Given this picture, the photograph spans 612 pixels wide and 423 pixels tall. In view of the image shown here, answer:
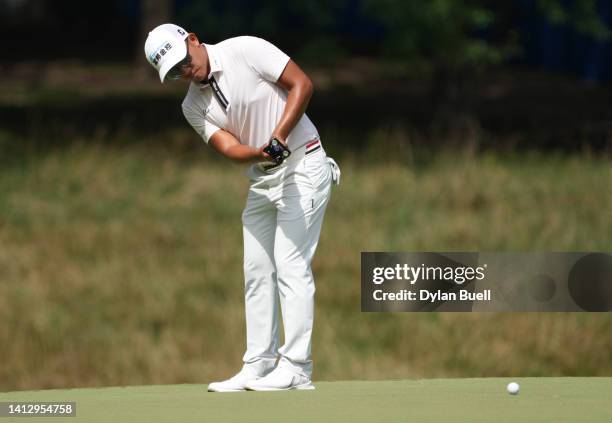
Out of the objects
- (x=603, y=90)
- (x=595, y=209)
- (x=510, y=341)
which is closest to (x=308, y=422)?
(x=510, y=341)

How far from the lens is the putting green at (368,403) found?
771 centimetres

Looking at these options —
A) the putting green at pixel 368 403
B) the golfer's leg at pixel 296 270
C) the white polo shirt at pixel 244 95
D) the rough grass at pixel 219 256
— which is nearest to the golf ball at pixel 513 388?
the putting green at pixel 368 403

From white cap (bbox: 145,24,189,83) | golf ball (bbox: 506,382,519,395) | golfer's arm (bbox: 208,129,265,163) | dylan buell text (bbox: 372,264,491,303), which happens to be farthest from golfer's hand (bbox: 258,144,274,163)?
golf ball (bbox: 506,382,519,395)

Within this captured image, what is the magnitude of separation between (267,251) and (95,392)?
1354 millimetres

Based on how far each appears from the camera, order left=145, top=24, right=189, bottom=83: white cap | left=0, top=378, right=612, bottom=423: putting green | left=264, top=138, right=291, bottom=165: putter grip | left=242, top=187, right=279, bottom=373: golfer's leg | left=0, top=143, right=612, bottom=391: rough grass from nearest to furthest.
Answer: left=0, top=378, right=612, bottom=423: putting green → left=264, top=138, right=291, bottom=165: putter grip → left=145, top=24, right=189, bottom=83: white cap → left=242, top=187, right=279, bottom=373: golfer's leg → left=0, top=143, right=612, bottom=391: rough grass

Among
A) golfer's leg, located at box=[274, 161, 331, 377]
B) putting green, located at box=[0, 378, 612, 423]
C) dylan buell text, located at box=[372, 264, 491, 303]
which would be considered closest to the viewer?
putting green, located at box=[0, 378, 612, 423]

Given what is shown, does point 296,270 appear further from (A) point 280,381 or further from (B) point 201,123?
(B) point 201,123

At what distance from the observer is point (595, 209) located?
1806cm

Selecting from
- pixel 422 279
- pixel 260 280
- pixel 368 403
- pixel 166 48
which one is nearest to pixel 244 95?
pixel 166 48

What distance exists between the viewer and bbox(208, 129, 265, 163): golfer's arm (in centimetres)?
833

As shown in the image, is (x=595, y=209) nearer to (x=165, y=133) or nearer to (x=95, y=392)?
(x=165, y=133)

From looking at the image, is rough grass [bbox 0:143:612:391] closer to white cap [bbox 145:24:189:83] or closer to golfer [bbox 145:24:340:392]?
golfer [bbox 145:24:340:392]

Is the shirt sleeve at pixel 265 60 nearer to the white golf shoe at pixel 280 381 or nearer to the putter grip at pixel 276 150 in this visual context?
the putter grip at pixel 276 150

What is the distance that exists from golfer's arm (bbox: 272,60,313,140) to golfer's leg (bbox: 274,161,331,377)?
388mm
